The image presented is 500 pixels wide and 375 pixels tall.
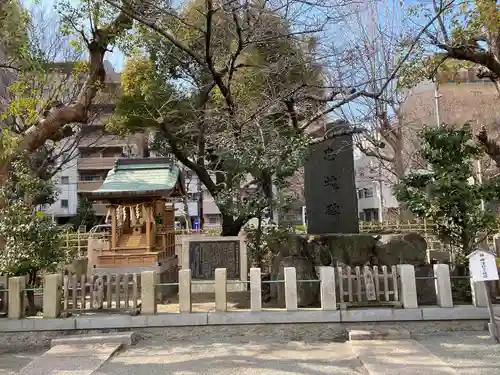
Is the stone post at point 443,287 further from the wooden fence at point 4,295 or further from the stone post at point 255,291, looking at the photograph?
the wooden fence at point 4,295

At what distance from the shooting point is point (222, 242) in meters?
10.5

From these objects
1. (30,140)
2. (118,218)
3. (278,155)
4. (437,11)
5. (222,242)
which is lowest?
(222,242)

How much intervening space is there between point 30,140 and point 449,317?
31.9ft

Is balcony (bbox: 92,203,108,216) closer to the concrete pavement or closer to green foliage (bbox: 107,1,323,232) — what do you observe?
green foliage (bbox: 107,1,323,232)

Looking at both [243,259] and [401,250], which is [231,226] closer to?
[243,259]

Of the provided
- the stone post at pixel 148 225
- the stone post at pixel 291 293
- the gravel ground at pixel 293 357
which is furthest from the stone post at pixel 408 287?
the stone post at pixel 148 225

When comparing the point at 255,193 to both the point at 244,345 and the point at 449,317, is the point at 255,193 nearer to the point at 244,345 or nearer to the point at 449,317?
the point at 244,345

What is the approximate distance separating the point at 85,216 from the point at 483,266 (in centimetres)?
3597

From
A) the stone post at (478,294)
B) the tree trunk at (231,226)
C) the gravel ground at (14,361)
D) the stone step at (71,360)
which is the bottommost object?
the gravel ground at (14,361)

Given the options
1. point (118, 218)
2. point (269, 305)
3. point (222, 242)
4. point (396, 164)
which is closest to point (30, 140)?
point (118, 218)

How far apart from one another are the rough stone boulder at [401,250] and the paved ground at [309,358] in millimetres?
2023

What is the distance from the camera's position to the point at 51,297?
23.7 feet

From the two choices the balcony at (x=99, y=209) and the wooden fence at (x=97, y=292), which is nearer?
the wooden fence at (x=97, y=292)

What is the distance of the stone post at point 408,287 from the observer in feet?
23.7
